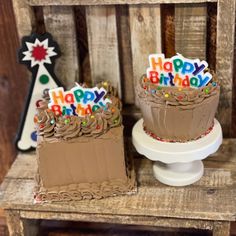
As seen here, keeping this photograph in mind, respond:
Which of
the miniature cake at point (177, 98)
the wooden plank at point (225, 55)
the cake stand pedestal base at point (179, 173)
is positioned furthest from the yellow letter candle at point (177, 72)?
the cake stand pedestal base at point (179, 173)

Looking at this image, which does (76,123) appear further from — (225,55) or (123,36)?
(225,55)

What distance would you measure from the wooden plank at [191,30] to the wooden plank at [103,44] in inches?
7.6

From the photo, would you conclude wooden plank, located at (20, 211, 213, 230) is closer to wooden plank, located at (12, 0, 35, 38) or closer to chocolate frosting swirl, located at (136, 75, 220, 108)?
chocolate frosting swirl, located at (136, 75, 220, 108)

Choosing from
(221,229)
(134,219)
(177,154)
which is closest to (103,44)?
(177,154)

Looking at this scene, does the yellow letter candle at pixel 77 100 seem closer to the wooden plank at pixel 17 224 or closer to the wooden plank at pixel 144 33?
the wooden plank at pixel 144 33

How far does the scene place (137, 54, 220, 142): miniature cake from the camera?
59.5 inches

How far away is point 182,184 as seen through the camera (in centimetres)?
164

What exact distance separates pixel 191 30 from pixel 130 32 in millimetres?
187

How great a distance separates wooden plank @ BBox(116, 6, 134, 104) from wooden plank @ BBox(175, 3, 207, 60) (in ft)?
0.51

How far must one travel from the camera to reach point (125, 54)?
5.88ft

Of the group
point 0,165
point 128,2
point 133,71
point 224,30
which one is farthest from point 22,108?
point 224,30

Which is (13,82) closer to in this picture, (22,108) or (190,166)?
(22,108)

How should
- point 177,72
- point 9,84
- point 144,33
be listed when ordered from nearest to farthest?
point 177,72
point 144,33
point 9,84

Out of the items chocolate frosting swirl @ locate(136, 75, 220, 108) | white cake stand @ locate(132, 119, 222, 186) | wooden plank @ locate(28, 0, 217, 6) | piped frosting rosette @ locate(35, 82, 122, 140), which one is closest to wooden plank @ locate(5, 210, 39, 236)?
piped frosting rosette @ locate(35, 82, 122, 140)
